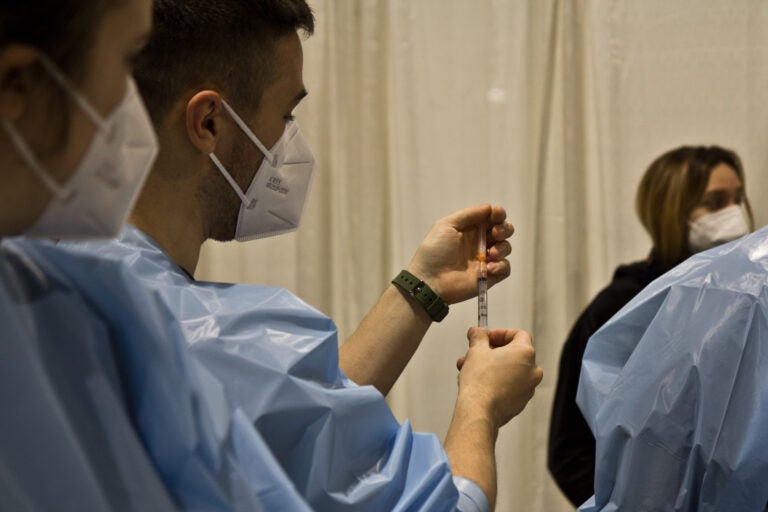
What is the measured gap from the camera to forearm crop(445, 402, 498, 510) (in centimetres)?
106

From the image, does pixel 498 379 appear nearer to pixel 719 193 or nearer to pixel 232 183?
pixel 232 183

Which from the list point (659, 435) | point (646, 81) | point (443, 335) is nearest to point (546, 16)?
point (646, 81)

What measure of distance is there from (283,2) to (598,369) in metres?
0.63

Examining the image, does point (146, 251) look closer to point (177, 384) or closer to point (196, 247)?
point (196, 247)

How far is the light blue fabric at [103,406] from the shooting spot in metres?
0.61

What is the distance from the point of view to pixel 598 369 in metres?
1.27

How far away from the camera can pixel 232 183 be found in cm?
116

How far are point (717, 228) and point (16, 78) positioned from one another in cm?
199

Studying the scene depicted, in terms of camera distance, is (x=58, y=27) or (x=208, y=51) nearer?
(x=58, y=27)

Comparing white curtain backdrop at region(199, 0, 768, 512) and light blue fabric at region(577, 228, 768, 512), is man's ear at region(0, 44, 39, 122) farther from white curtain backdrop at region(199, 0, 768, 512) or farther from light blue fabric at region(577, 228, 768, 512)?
white curtain backdrop at region(199, 0, 768, 512)

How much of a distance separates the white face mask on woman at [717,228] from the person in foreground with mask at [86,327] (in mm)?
1778

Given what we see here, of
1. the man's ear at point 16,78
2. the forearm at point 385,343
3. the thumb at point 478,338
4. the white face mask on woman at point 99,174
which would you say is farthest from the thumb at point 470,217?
the man's ear at point 16,78

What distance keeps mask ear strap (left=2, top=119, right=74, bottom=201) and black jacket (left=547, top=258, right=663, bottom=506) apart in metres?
1.59

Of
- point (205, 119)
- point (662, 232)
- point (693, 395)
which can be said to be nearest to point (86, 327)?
point (205, 119)
